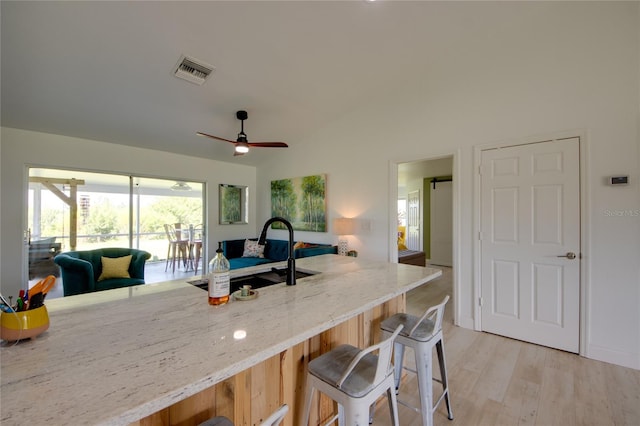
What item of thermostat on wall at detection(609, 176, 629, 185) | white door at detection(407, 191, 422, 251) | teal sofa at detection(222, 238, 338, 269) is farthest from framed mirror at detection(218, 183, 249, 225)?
thermostat on wall at detection(609, 176, 629, 185)

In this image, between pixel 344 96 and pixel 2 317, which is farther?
pixel 344 96

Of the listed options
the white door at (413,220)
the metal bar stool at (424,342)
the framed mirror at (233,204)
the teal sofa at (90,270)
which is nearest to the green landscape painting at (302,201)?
the framed mirror at (233,204)

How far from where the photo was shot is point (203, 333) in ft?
3.11

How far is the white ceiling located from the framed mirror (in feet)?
5.79

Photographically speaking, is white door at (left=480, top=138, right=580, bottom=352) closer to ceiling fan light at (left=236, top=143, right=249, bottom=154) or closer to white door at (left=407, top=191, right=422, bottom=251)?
ceiling fan light at (left=236, top=143, right=249, bottom=154)

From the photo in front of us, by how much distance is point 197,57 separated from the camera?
2.75m

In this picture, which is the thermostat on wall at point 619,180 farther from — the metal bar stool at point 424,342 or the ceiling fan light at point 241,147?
the ceiling fan light at point 241,147

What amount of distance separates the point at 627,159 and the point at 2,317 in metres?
4.06

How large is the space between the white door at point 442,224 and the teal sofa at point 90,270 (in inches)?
249

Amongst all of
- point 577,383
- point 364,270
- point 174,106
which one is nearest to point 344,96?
point 174,106

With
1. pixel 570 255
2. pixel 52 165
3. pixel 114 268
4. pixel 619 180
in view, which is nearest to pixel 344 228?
pixel 570 255

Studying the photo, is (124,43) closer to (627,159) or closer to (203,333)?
(203,333)

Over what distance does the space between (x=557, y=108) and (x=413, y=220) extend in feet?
17.1

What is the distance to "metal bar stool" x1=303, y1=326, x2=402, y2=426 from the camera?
3.69ft
